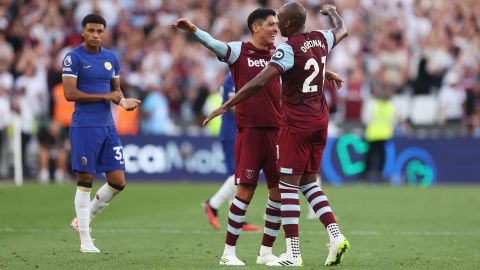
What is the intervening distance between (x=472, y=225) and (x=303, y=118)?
18.7 ft

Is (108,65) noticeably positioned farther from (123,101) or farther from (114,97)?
(123,101)

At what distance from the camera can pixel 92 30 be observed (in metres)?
11.9

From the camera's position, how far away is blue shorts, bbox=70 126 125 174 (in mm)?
11945

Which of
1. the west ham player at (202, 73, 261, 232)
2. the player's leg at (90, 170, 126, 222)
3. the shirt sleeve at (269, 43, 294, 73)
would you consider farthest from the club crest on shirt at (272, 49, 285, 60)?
the west ham player at (202, 73, 261, 232)

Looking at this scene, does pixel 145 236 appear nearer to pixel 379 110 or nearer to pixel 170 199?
pixel 170 199

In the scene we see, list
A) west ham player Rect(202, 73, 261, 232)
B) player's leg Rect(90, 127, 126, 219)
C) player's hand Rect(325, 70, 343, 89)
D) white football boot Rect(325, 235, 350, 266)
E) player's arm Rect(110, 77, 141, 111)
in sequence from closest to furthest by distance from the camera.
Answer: white football boot Rect(325, 235, 350, 266) → player's hand Rect(325, 70, 343, 89) → player's arm Rect(110, 77, 141, 111) → player's leg Rect(90, 127, 126, 219) → west ham player Rect(202, 73, 261, 232)

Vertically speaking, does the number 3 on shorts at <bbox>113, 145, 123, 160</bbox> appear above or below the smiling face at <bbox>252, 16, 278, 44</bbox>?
below

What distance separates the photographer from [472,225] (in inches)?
595

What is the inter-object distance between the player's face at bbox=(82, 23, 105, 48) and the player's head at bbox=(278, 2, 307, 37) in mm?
2576

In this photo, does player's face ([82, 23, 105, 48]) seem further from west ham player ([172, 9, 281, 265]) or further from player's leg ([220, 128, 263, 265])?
player's leg ([220, 128, 263, 265])

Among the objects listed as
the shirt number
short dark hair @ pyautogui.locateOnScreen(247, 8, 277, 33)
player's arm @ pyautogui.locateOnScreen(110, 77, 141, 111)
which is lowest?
player's arm @ pyautogui.locateOnScreen(110, 77, 141, 111)

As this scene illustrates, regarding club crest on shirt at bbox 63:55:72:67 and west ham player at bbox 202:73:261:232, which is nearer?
club crest on shirt at bbox 63:55:72:67

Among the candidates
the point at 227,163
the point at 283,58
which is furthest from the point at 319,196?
the point at 227,163

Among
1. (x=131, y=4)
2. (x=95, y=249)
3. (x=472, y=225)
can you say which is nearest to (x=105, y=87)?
(x=95, y=249)
